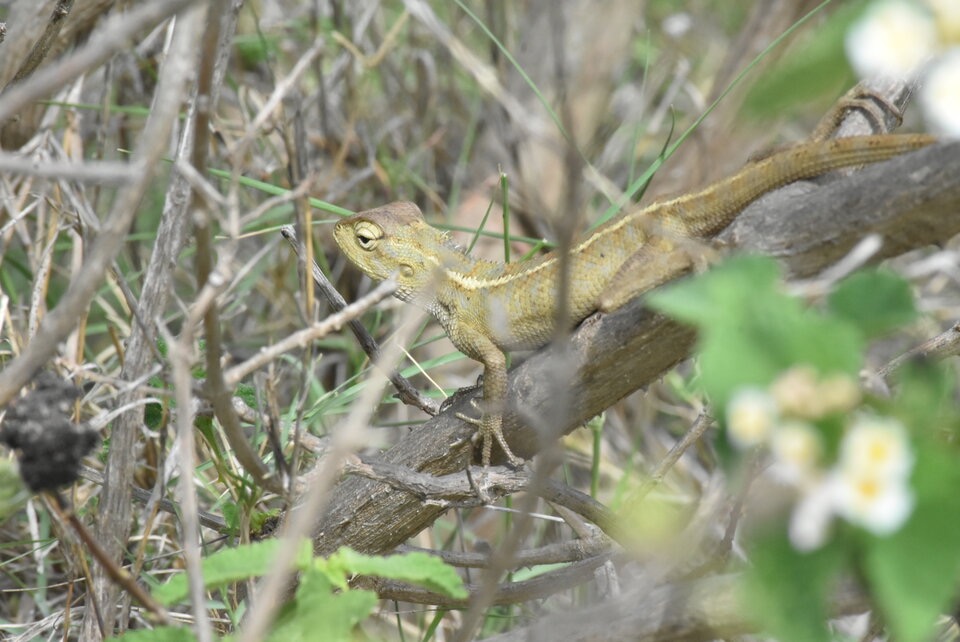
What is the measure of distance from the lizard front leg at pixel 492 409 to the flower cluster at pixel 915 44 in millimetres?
1433

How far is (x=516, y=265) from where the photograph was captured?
3.62 meters

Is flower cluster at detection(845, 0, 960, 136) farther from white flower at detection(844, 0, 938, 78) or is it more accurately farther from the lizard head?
the lizard head

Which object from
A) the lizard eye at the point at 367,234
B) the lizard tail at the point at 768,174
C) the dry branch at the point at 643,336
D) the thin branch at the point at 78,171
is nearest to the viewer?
the thin branch at the point at 78,171

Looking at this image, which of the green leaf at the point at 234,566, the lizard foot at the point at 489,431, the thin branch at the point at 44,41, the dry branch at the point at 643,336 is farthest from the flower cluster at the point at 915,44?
the thin branch at the point at 44,41

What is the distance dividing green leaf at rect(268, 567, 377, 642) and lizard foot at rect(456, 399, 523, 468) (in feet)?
3.56

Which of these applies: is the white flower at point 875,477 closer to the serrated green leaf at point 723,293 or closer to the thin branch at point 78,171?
the serrated green leaf at point 723,293

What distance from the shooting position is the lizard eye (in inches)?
147

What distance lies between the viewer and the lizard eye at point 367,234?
12.3 ft

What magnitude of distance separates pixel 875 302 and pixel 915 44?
322 mm

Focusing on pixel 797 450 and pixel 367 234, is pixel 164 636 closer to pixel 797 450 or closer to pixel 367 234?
pixel 797 450

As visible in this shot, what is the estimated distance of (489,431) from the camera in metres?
2.88

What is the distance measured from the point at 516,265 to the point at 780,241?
146 cm

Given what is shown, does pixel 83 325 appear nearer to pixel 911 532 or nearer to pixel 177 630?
pixel 177 630

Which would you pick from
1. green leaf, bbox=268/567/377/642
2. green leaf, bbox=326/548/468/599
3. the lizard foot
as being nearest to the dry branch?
the lizard foot
